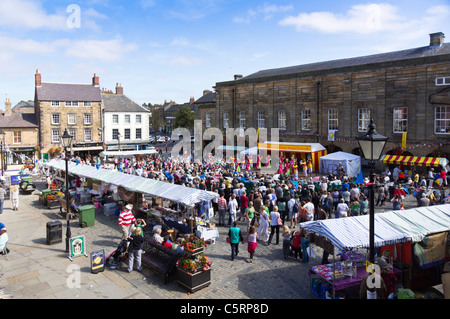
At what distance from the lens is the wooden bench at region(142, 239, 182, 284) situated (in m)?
10.1

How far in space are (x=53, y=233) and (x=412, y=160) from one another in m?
24.8

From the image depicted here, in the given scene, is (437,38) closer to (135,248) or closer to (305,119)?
(305,119)

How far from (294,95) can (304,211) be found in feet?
79.0

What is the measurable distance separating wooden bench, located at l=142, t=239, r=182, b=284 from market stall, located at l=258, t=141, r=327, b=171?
2203 cm

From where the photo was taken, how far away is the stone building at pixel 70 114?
143 ft

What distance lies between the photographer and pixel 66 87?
153 ft

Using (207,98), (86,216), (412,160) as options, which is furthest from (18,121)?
(412,160)

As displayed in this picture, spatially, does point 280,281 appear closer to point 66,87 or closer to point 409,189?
point 409,189

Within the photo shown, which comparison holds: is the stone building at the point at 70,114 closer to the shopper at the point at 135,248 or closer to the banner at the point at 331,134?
the banner at the point at 331,134

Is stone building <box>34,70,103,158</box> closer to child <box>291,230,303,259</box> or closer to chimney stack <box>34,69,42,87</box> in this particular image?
chimney stack <box>34,69,42,87</box>

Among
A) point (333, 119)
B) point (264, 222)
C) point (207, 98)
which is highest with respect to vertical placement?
point (207, 98)

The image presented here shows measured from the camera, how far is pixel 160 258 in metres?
10.7

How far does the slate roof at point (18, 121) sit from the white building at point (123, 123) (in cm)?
894
